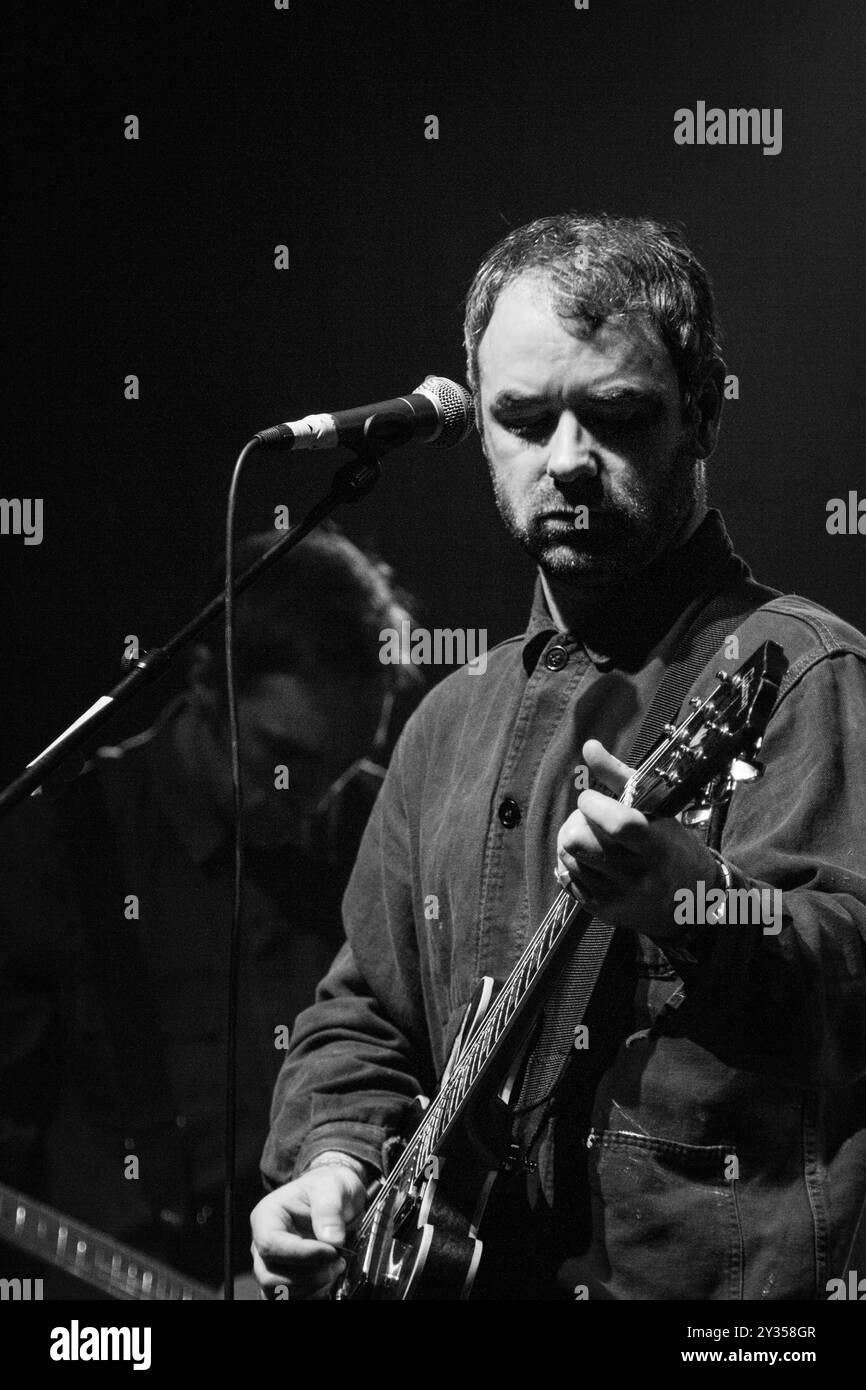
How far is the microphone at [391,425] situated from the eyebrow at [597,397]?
9cm

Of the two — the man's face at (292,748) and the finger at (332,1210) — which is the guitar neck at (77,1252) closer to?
the finger at (332,1210)

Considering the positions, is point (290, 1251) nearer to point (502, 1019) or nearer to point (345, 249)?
point (502, 1019)

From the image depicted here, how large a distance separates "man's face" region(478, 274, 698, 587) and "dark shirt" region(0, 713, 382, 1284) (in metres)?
0.71

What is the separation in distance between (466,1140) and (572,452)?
2.57ft

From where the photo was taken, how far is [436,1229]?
1549mm

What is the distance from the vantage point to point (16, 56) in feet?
7.63

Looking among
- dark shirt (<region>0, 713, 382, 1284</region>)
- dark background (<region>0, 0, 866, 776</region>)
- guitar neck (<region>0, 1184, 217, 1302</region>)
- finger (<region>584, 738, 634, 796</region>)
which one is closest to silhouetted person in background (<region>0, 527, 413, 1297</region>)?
dark shirt (<region>0, 713, 382, 1284</region>)

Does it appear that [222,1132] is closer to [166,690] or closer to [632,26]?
[166,690]

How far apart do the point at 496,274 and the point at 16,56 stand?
3.44 ft

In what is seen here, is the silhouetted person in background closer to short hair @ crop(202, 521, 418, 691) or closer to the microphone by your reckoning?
short hair @ crop(202, 521, 418, 691)

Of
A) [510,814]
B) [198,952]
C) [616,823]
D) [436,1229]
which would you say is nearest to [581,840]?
[616,823]

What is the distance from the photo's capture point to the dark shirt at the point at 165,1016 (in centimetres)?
229
